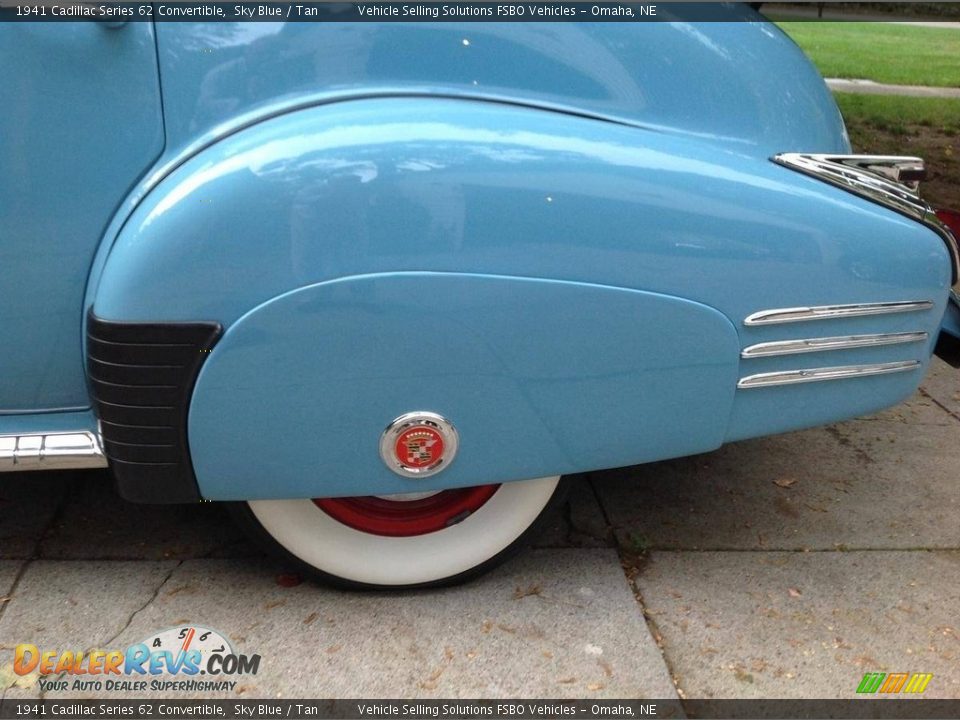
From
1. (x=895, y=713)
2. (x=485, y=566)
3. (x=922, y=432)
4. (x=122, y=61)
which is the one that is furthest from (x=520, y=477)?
(x=922, y=432)

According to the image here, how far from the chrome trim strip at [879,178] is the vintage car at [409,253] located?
11 millimetres

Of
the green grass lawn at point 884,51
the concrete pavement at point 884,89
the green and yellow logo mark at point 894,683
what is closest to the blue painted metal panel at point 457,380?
Result: the green and yellow logo mark at point 894,683

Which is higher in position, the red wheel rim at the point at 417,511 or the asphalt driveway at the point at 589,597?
the red wheel rim at the point at 417,511

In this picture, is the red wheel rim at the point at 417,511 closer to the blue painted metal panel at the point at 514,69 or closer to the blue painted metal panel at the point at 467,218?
the blue painted metal panel at the point at 467,218

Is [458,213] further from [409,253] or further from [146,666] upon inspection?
[146,666]

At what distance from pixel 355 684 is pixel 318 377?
68 cm

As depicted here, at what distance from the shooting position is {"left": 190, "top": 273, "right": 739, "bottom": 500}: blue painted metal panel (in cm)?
177

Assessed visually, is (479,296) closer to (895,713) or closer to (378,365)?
(378,365)

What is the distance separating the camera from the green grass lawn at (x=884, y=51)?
35.5ft

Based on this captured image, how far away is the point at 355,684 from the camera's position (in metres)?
1.96

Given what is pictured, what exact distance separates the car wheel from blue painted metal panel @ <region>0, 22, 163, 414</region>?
2.42 feet

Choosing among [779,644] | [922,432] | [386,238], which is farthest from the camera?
[922,432]

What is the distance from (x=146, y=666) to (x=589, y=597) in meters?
1.03

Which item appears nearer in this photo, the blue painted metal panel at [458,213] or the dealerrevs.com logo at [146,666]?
the blue painted metal panel at [458,213]
